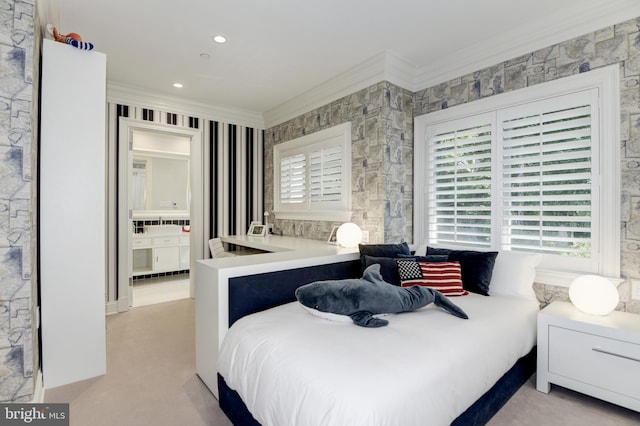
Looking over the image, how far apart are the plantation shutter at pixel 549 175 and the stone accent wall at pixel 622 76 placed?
170 millimetres

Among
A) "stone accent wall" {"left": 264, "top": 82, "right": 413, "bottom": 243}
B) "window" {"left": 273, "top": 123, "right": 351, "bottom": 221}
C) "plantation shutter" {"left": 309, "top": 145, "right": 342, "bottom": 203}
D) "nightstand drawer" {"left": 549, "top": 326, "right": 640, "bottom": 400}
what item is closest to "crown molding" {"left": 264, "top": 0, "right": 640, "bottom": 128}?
"stone accent wall" {"left": 264, "top": 82, "right": 413, "bottom": 243}

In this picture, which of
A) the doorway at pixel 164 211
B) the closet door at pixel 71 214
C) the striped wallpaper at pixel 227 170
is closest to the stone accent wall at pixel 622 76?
the closet door at pixel 71 214

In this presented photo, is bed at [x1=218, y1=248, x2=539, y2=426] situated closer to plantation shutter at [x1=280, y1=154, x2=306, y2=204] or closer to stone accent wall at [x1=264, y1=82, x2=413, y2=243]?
stone accent wall at [x1=264, y1=82, x2=413, y2=243]

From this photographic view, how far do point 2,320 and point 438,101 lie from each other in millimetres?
3588

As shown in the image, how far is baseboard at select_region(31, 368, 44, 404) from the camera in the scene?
1.85 meters

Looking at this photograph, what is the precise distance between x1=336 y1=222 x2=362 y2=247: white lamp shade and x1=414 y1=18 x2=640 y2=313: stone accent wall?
149cm

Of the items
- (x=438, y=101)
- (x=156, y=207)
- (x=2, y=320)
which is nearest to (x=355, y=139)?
(x=438, y=101)

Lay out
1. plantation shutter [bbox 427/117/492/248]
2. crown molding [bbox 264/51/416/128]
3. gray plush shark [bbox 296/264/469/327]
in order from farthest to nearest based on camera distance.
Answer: crown molding [bbox 264/51/416/128] → plantation shutter [bbox 427/117/492/248] → gray plush shark [bbox 296/264/469/327]

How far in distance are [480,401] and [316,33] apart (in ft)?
8.92

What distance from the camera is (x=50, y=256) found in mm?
2107

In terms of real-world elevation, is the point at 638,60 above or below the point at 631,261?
above

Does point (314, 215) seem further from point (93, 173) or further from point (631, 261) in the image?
point (631, 261)

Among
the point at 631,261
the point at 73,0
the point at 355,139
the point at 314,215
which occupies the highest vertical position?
the point at 73,0

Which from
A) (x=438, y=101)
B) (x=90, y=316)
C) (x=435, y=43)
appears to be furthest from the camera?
(x=438, y=101)
